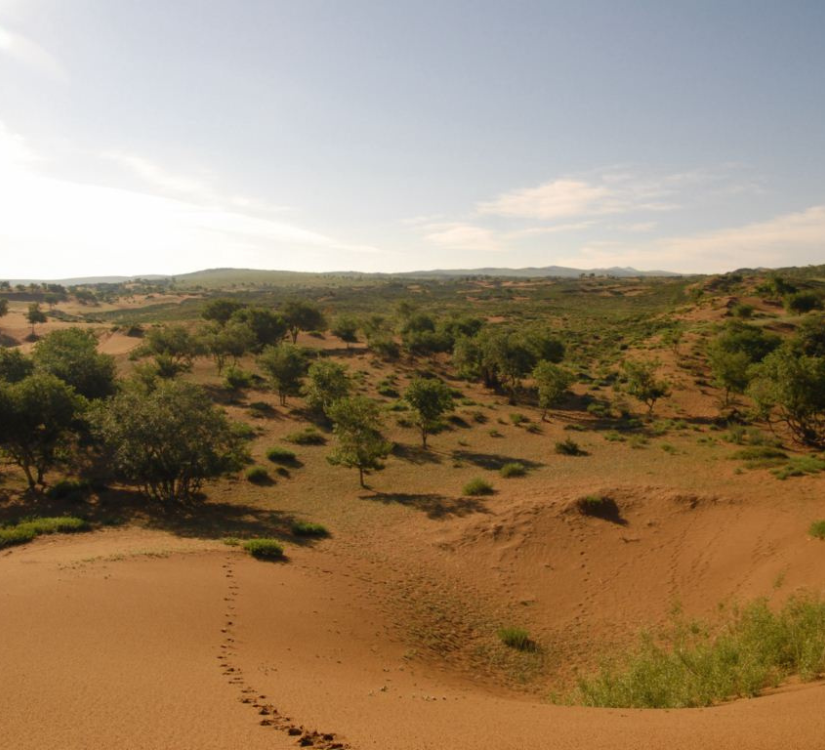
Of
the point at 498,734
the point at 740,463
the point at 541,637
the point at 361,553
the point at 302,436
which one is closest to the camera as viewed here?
the point at 498,734

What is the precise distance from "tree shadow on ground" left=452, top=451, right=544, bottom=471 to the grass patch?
65.9 feet

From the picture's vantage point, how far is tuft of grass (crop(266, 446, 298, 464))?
33.8 meters

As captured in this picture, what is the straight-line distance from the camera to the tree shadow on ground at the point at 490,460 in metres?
33.4

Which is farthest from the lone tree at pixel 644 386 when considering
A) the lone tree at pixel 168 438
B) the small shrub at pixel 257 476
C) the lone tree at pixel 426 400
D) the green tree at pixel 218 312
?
the green tree at pixel 218 312

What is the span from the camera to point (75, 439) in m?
33.0

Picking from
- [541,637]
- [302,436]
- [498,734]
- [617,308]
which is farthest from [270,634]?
[617,308]

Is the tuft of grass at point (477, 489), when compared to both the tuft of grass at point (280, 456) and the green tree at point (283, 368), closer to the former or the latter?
the tuft of grass at point (280, 456)

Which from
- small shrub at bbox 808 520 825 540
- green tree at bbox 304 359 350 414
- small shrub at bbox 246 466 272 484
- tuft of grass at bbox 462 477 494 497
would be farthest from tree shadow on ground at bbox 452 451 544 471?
small shrub at bbox 808 520 825 540

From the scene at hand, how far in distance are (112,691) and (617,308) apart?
127319mm

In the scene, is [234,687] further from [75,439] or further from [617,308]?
[617,308]

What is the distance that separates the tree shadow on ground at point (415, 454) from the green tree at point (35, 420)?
21105 millimetres

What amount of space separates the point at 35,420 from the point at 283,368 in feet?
69.1

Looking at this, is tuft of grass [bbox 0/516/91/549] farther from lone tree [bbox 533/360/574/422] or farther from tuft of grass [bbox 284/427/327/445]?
lone tree [bbox 533/360/574/422]

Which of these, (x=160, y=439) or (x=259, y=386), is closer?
(x=160, y=439)
